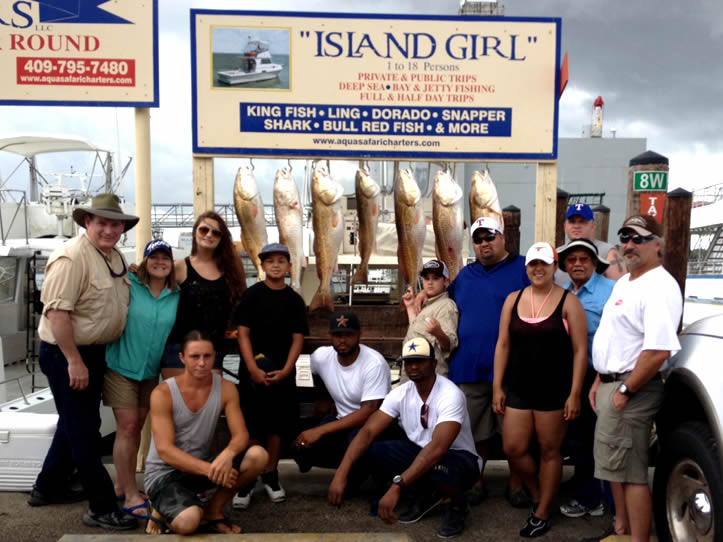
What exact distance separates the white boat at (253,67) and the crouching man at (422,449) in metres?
2.17

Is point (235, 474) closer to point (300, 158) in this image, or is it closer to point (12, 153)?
point (300, 158)

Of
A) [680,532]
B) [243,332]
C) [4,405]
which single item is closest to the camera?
[680,532]

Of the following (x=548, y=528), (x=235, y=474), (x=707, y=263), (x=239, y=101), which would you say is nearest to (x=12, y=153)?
(x=239, y=101)

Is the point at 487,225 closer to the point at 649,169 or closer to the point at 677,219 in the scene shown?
the point at 649,169

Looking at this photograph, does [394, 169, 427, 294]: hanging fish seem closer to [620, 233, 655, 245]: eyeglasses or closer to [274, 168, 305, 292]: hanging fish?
[274, 168, 305, 292]: hanging fish

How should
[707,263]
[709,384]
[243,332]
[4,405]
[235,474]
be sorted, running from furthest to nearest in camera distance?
1. [707,263]
2. [4,405]
3. [243,332]
4. [235,474]
5. [709,384]

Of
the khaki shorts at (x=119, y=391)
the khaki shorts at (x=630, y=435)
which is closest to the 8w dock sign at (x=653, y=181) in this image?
the khaki shorts at (x=630, y=435)

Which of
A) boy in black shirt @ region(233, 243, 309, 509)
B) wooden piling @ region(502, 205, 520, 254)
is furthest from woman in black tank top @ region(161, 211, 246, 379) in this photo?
wooden piling @ region(502, 205, 520, 254)

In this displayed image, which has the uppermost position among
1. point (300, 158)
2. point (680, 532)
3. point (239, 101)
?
point (239, 101)

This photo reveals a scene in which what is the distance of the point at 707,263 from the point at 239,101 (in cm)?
1836

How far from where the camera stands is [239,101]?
4.40 m

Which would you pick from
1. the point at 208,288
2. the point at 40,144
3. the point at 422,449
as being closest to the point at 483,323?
the point at 422,449

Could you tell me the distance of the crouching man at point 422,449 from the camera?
358cm

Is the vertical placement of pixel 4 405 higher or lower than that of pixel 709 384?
lower
